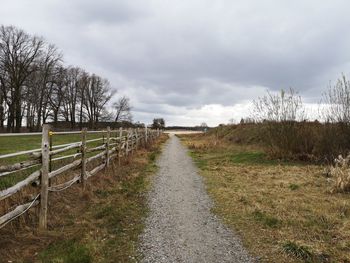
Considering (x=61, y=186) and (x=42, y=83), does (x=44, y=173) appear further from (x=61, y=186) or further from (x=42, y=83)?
(x=42, y=83)

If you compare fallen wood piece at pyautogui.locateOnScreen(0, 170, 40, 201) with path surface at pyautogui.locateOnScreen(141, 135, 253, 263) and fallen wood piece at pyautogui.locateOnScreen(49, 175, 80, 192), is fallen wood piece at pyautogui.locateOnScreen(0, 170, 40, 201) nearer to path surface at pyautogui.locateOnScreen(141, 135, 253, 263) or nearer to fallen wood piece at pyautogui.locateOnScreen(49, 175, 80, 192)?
fallen wood piece at pyautogui.locateOnScreen(49, 175, 80, 192)

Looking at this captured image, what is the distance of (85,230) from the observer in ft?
17.3

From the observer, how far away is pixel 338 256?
429 cm

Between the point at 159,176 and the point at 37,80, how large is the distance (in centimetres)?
4362

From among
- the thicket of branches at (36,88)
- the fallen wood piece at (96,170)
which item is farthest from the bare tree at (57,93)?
the fallen wood piece at (96,170)

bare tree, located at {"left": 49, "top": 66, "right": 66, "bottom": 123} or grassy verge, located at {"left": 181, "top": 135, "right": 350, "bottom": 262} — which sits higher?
bare tree, located at {"left": 49, "top": 66, "right": 66, "bottom": 123}

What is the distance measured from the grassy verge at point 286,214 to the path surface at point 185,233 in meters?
0.27

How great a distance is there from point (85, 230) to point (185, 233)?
1.50 m

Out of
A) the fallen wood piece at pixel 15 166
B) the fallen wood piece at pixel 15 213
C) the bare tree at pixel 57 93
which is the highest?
the bare tree at pixel 57 93

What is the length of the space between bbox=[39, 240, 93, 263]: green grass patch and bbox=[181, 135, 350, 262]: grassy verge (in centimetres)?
213

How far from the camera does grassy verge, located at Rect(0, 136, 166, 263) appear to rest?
432cm

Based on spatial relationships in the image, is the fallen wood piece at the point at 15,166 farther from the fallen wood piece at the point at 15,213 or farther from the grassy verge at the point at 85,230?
the grassy verge at the point at 85,230

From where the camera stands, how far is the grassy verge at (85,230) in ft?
14.2

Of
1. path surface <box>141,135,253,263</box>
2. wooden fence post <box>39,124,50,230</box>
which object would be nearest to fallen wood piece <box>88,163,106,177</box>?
path surface <box>141,135,253,263</box>
